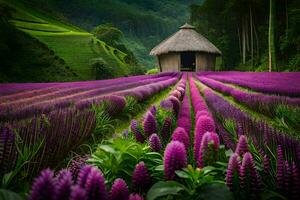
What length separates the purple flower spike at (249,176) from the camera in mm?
1364

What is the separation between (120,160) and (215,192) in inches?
22.5

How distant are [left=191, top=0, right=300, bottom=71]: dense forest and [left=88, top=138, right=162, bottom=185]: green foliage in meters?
21.1

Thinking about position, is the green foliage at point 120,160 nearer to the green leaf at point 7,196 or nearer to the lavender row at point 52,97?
the green leaf at point 7,196

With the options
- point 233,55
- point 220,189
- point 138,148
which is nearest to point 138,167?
point 138,148

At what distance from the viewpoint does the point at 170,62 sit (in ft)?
101

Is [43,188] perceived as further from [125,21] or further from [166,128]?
[125,21]

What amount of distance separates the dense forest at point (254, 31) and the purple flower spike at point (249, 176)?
21273 millimetres

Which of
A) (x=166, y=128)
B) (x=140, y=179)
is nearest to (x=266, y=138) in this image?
(x=140, y=179)

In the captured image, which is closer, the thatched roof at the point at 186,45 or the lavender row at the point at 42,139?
the lavender row at the point at 42,139

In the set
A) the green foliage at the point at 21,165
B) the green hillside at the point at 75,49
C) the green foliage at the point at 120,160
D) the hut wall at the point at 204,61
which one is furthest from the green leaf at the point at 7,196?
the hut wall at the point at 204,61

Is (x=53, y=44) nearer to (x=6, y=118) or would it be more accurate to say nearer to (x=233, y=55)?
(x=233, y=55)

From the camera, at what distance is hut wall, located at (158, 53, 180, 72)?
3014cm

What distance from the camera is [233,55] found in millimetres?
36125

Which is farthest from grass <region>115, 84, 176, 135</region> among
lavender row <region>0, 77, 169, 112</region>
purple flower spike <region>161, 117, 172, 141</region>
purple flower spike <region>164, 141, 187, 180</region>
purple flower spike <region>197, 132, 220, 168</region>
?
purple flower spike <region>164, 141, 187, 180</region>
